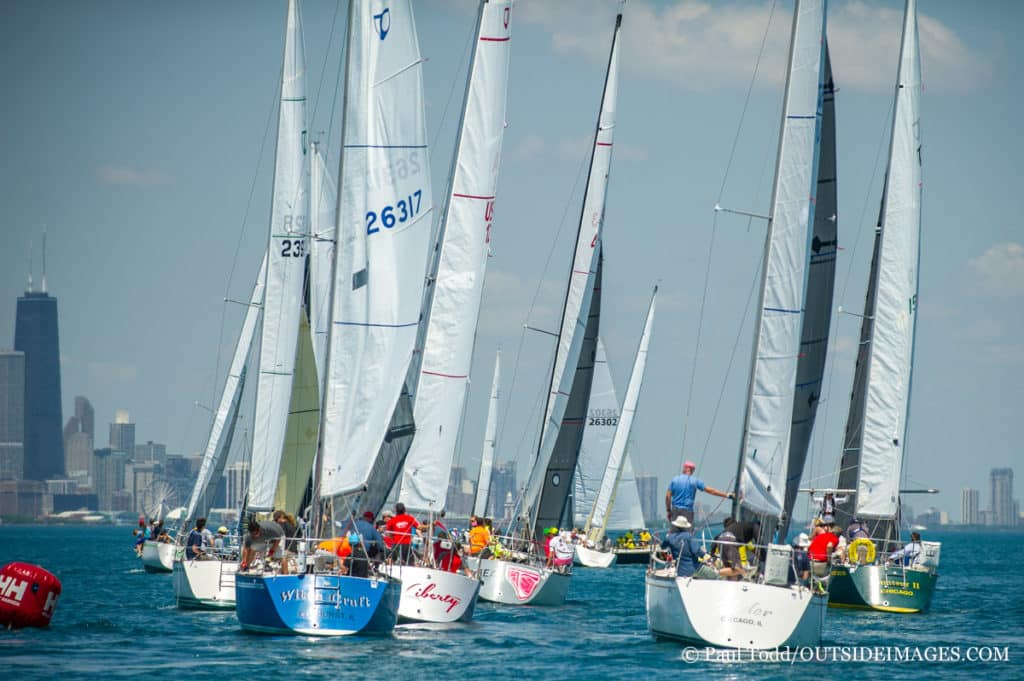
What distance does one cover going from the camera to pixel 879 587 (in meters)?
32.4

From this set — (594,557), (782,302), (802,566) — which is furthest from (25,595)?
(594,557)

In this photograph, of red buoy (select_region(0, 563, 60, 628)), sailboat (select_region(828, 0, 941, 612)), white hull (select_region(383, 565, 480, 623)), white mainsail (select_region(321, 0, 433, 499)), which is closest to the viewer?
white mainsail (select_region(321, 0, 433, 499))

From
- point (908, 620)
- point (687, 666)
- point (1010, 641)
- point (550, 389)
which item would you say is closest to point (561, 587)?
point (550, 389)

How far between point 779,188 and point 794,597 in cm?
665

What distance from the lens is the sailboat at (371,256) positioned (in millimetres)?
24797

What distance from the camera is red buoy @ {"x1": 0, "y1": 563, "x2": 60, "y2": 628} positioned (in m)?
26.0

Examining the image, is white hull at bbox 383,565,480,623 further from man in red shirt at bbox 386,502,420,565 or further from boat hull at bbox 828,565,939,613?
boat hull at bbox 828,565,939,613

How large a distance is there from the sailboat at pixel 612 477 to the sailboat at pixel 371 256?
31875mm

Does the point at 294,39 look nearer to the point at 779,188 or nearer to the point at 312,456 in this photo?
the point at 312,456

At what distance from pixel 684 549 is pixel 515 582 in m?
10.2

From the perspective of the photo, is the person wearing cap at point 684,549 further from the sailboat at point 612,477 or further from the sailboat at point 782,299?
the sailboat at point 612,477

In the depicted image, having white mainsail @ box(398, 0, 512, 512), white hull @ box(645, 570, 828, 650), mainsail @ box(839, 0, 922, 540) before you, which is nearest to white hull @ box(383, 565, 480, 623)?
white mainsail @ box(398, 0, 512, 512)

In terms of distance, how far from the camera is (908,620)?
31.4 meters

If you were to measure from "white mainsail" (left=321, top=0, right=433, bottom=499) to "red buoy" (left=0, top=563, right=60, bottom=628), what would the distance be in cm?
546
